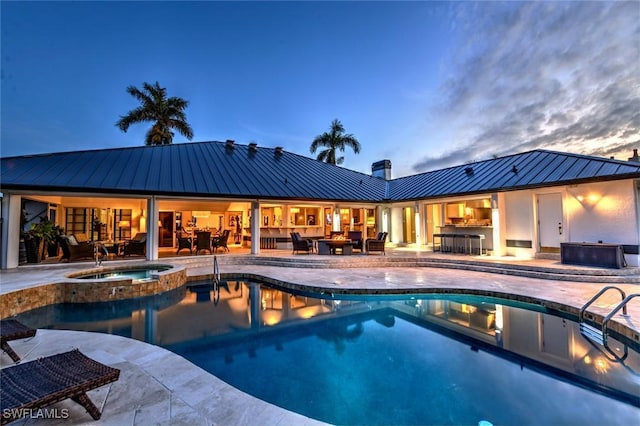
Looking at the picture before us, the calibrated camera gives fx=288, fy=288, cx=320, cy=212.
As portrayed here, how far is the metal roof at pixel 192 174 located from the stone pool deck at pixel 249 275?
279 centimetres

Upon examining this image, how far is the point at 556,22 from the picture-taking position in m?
9.38

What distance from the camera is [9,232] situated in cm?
930

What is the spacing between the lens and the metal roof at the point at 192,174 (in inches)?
408

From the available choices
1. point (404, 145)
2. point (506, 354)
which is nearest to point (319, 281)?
point (506, 354)

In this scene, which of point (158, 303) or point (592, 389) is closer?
point (592, 389)

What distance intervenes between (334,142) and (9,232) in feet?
67.6

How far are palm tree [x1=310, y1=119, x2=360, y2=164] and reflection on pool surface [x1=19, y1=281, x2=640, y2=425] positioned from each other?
19.2 metres

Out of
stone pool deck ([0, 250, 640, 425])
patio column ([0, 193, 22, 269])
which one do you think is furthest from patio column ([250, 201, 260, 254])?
patio column ([0, 193, 22, 269])

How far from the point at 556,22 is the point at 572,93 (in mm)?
4201

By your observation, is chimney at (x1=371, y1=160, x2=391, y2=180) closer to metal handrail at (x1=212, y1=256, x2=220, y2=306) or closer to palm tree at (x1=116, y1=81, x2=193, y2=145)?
palm tree at (x1=116, y1=81, x2=193, y2=145)

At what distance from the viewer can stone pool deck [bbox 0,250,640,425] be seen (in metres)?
2.69

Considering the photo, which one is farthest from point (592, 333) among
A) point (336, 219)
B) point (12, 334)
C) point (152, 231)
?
point (152, 231)

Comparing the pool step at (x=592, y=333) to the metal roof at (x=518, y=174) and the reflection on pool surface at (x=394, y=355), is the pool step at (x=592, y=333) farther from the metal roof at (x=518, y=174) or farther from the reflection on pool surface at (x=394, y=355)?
the metal roof at (x=518, y=174)

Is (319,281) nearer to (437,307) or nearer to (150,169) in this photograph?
(437,307)
